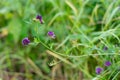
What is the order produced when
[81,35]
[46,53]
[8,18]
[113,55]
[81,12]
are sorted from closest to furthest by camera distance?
1. [113,55]
2. [81,35]
3. [81,12]
4. [46,53]
5. [8,18]

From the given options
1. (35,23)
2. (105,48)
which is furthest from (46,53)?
(35,23)

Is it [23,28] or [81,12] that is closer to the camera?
[81,12]

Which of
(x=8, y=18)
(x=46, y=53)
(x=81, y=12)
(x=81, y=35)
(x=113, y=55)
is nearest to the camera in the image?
(x=113, y=55)

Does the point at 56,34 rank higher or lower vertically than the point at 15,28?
lower

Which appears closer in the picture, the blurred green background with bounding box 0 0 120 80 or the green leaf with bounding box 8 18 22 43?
the blurred green background with bounding box 0 0 120 80

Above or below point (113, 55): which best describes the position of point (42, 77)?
above

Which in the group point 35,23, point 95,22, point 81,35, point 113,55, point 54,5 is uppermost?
point 54,5

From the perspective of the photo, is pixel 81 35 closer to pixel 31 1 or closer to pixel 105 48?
pixel 105 48

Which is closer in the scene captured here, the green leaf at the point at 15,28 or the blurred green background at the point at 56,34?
the blurred green background at the point at 56,34
